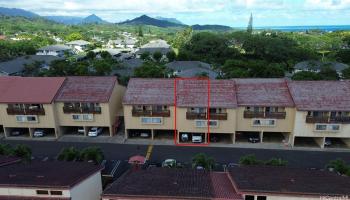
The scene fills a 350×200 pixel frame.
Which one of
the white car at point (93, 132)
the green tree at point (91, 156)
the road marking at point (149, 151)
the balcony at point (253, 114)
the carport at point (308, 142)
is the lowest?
the road marking at point (149, 151)

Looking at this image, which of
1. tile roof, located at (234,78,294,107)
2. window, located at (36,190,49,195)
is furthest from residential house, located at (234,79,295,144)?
window, located at (36,190,49,195)

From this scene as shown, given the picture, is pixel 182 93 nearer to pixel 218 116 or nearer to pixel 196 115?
pixel 196 115

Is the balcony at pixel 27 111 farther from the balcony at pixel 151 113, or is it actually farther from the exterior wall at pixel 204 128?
the exterior wall at pixel 204 128

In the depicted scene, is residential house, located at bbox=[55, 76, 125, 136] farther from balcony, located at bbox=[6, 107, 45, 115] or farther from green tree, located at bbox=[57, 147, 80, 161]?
green tree, located at bbox=[57, 147, 80, 161]

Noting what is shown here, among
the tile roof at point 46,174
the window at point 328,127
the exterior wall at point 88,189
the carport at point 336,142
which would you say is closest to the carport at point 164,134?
the exterior wall at point 88,189

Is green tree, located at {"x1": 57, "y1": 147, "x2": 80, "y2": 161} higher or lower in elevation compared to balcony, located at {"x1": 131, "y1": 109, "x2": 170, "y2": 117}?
lower

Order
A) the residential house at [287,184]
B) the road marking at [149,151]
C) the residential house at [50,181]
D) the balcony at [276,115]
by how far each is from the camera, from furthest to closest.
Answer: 1. the balcony at [276,115]
2. the road marking at [149,151]
3. the residential house at [50,181]
4. the residential house at [287,184]

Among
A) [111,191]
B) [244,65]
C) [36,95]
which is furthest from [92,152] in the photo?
[244,65]

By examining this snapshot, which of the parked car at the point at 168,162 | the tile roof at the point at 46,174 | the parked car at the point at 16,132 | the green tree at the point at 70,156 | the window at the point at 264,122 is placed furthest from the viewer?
the parked car at the point at 16,132
